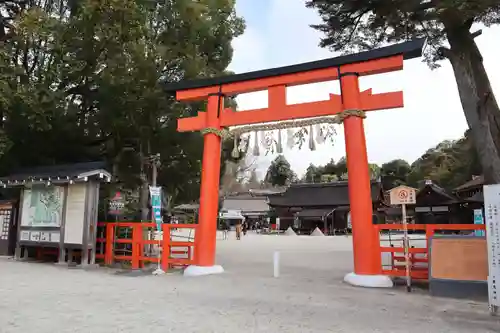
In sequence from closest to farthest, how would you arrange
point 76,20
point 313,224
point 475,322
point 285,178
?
point 475,322, point 76,20, point 313,224, point 285,178

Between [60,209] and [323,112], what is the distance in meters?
7.62

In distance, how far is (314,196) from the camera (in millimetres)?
40219

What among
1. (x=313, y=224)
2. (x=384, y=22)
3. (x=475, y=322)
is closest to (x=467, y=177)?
(x=313, y=224)

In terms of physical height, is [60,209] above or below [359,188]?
below

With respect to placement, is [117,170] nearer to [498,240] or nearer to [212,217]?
[212,217]

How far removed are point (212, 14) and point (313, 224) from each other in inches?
1125

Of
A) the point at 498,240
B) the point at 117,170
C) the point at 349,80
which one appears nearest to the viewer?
the point at 498,240

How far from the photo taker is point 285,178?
5959 centimetres

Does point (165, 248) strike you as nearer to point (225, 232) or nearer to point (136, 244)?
point (136, 244)

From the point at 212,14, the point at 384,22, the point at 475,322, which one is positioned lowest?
the point at 475,322

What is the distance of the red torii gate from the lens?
25.7ft

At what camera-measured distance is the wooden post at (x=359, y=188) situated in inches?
304

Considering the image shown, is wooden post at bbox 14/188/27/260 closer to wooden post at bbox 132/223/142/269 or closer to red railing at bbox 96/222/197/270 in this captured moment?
red railing at bbox 96/222/197/270

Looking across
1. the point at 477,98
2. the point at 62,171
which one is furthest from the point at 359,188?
the point at 62,171
